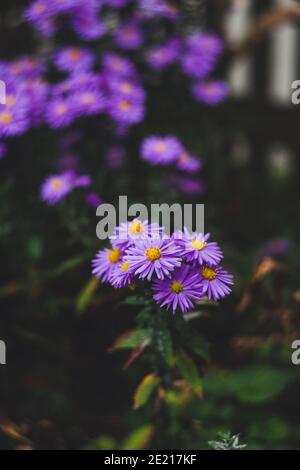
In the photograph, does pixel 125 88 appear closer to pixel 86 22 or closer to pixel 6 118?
pixel 86 22

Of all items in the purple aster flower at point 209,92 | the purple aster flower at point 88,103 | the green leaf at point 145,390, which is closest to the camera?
the green leaf at point 145,390

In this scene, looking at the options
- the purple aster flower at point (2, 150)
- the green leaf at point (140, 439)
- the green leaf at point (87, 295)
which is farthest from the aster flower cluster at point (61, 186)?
the green leaf at point (140, 439)

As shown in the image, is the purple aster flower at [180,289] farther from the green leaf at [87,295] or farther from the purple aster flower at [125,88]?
the purple aster flower at [125,88]

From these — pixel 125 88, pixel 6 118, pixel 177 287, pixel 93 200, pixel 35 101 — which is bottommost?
pixel 177 287

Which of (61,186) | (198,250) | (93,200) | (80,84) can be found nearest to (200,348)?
(198,250)

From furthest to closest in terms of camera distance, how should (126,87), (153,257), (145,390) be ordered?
(126,87), (145,390), (153,257)

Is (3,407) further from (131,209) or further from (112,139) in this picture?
(112,139)
